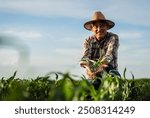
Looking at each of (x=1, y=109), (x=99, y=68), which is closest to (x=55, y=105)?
(x=1, y=109)

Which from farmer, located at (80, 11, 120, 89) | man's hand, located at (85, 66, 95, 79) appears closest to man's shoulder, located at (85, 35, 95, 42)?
farmer, located at (80, 11, 120, 89)

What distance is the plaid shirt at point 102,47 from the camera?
682 centimetres

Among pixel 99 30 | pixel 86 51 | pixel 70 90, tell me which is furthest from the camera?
pixel 86 51

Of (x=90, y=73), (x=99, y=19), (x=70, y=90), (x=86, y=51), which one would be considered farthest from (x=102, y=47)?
(x=70, y=90)

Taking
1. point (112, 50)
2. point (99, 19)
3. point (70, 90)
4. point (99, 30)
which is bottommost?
point (70, 90)

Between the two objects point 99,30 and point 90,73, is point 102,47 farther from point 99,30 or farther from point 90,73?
point 90,73

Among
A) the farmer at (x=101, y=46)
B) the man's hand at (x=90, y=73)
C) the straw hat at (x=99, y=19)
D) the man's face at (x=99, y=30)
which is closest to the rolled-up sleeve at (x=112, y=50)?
the farmer at (x=101, y=46)

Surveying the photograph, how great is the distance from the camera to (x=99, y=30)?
22.9 ft

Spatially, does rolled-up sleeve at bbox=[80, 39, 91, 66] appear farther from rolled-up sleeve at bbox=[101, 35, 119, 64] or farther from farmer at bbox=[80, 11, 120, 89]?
rolled-up sleeve at bbox=[101, 35, 119, 64]

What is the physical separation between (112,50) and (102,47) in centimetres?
33

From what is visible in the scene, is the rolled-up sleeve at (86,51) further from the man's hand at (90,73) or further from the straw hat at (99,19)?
the man's hand at (90,73)

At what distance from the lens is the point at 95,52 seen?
7.06 meters

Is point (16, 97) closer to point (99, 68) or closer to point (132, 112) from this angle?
point (132, 112)

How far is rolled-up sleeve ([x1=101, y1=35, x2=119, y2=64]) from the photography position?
21.4ft
